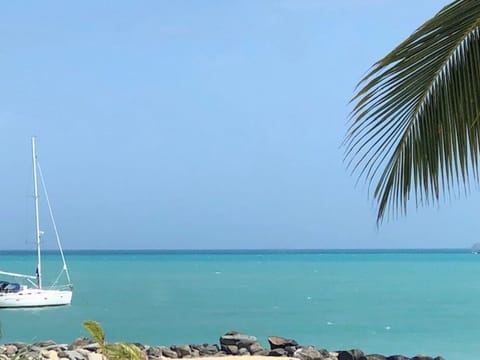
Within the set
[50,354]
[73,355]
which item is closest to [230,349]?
[73,355]

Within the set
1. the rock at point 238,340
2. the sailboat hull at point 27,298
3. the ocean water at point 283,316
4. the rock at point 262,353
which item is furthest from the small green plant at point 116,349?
the sailboat hull at point 27,298

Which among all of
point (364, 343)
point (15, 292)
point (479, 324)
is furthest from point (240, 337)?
point (15, 292)

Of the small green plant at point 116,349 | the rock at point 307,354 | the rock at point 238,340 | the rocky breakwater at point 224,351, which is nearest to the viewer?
the small green plant at point 116,349

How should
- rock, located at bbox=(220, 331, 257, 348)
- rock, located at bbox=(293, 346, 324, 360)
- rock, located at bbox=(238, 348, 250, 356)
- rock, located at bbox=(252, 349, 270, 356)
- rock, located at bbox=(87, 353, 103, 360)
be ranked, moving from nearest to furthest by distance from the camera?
rock, located at bbox=(87, 353, 103, 360) → rock, located at bbox=(293, 346, 324, 360) → rock, located at bbox=(252, 349, 270, 356) → rock, located at bbox=(238, 348, 250, 356) → rock, located at bbox=(220, 331, 257, 348)

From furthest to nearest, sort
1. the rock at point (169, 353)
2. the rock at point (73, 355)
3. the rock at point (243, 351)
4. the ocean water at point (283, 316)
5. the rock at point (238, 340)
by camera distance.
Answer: the ocean water at point (283, 316), the rock at point (238, 340), the rock at point (169, 353), the rock at point (243, 351), the rock at point (73, 355)

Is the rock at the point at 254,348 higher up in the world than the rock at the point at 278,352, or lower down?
higher up

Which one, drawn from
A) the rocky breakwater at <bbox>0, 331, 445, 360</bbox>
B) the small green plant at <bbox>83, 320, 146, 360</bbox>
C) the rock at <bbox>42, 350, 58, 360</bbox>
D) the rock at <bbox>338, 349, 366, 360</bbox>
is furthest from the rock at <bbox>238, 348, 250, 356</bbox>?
the small green plant at <bbox>83, 320, 146, 360</bbox>

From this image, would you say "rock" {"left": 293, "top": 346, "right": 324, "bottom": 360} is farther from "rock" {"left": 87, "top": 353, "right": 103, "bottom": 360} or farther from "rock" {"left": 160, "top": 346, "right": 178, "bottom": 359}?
"rock" {"left": 87, "top": 353, "right": 103, "bottom": 360}

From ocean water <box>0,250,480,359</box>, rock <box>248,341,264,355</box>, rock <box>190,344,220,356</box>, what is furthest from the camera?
ocean water <box>0,250,480,359</box>

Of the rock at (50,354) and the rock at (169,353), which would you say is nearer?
the rock at (50,354)

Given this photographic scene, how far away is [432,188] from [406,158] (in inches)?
8.2

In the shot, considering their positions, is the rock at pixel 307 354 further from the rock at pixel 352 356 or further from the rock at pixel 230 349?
the rock at pixel 230 349

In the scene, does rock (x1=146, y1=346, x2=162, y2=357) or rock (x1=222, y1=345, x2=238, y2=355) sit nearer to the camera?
rock (x1=146, y1=346, x2=162, y2=357)

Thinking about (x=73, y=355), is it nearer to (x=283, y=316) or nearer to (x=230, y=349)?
(x=230, y=349)
